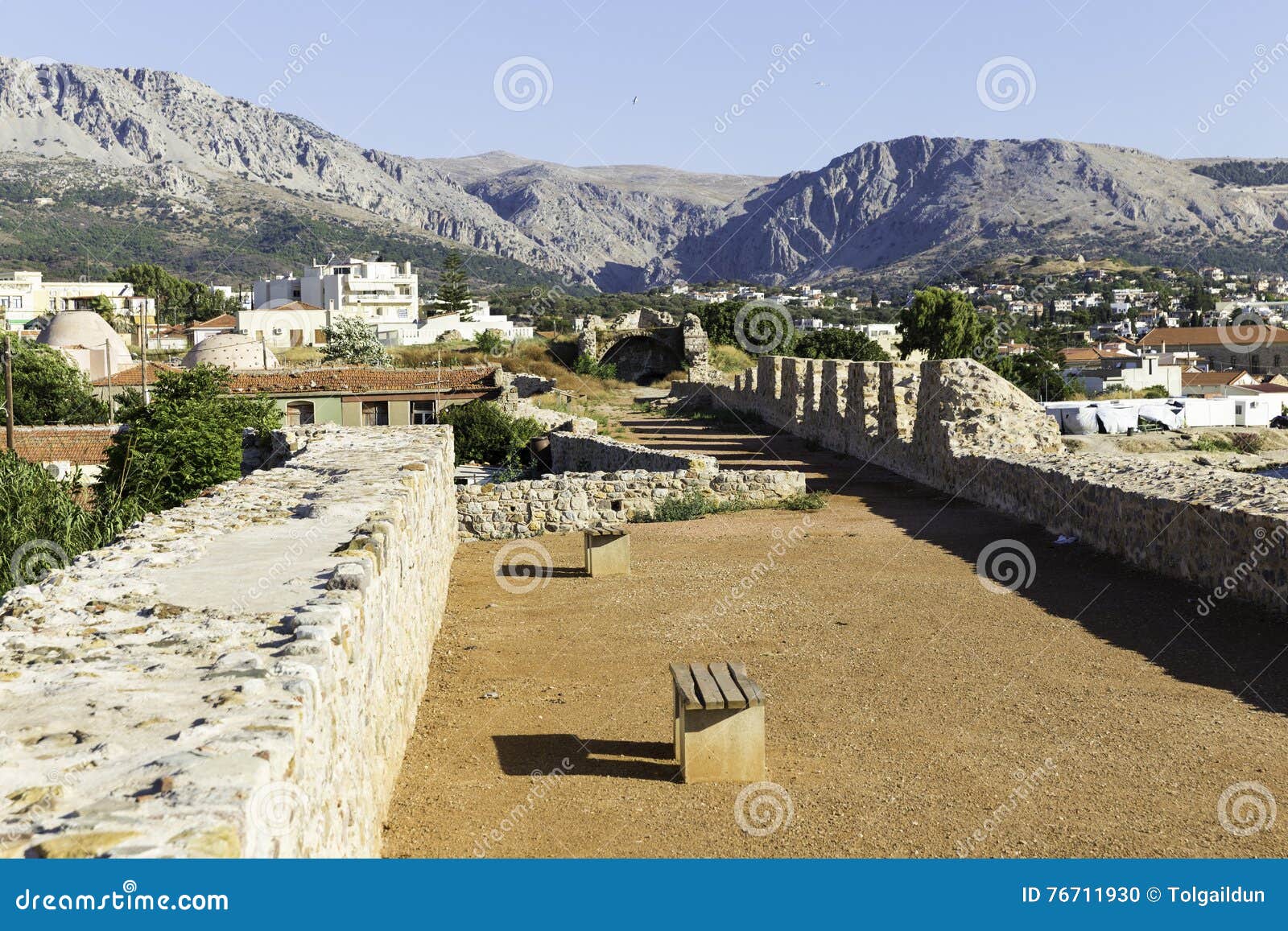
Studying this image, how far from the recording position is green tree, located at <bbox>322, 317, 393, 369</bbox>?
167ft

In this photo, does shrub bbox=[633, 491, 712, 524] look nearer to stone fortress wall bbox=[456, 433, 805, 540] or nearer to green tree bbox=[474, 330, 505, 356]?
stone fortress wall bbox=[456, 433, 805, 540]

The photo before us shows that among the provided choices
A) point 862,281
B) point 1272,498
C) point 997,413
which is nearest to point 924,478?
point 997,413

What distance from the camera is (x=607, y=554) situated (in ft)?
39.6

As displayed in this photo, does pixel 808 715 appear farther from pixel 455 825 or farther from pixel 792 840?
pixel 455 825

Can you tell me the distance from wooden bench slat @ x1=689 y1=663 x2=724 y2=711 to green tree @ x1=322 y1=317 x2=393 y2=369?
4238cm

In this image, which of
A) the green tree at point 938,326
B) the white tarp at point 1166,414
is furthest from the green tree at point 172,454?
the green tree at point 938,326

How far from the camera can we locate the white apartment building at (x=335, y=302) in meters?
72.1

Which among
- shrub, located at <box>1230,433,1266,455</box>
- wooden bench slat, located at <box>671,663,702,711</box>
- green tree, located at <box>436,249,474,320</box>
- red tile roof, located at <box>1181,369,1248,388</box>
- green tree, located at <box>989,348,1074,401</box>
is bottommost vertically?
red tile roof, located at <box>1181,369,1248,388</box>

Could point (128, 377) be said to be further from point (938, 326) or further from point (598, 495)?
point (938, 326)

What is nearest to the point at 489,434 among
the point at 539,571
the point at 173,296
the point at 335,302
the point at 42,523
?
the point at 539,571

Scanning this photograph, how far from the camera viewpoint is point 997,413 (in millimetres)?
17891

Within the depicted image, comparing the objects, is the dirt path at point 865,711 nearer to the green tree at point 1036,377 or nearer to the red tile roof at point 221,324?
the green tree at point 1036,377

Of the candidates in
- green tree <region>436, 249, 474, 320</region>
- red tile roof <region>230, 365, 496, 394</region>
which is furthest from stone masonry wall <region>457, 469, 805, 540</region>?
green tree <region>436, 249, 474, 320</region>

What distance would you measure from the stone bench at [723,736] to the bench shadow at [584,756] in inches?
8.4
